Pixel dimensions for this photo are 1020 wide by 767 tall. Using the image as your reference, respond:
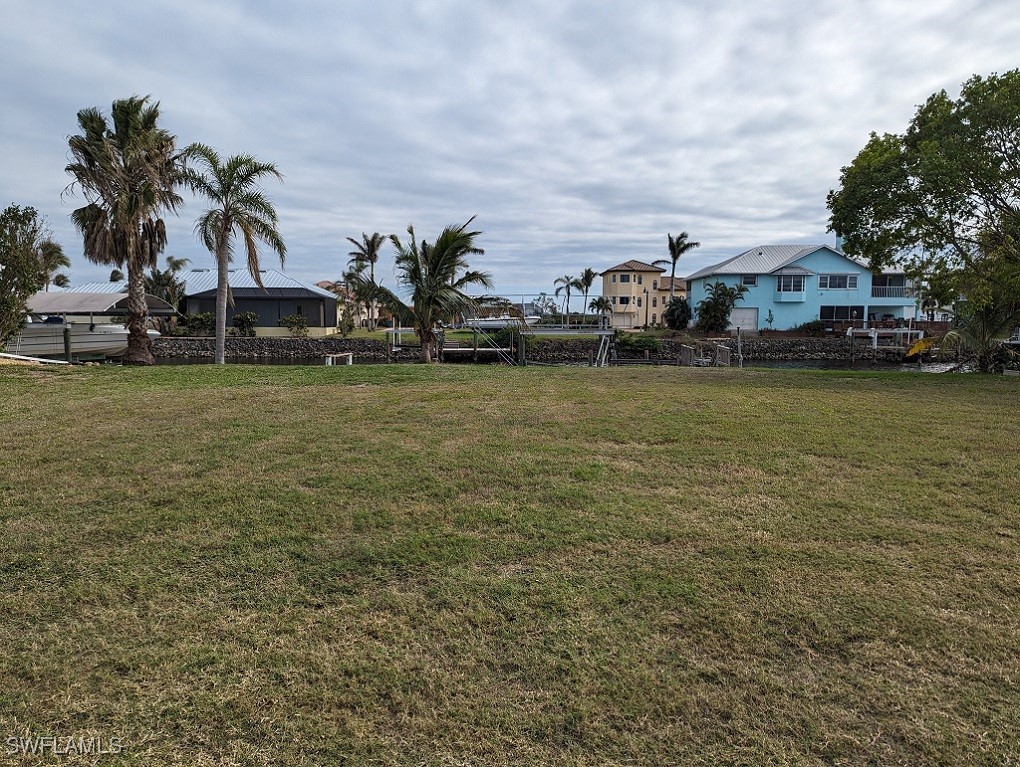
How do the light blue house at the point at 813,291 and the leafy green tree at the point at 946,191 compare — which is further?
the light blue house at the point at 813,291

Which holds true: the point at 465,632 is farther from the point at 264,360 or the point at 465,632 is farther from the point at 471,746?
the point at 264,360

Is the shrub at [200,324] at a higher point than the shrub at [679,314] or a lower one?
lower

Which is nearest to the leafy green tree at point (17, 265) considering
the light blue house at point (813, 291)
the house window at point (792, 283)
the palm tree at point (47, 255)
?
the palm tree at point (47, 255)

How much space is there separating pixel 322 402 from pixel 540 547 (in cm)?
540

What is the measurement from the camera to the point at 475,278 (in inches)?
810

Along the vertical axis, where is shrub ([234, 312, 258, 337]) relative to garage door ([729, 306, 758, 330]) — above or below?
below

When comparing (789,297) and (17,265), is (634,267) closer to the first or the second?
Answer: (789,297)

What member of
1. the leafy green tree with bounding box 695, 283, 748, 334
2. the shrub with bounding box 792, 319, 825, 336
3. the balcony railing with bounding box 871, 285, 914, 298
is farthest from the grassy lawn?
the balcony railing with bounding box 871, 285, 914, 298

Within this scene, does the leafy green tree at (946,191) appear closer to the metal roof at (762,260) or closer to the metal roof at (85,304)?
the metal roof at (85,304)

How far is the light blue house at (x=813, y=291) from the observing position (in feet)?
155

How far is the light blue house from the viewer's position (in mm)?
47344

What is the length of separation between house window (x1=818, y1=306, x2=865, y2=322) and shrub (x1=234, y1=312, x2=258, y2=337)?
41.6 metres

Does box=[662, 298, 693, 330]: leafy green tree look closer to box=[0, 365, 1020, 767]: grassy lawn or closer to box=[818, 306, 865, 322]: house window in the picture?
box=[818, 306, 865, 322]: house window

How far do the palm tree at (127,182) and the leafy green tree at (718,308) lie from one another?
36.8 meters
